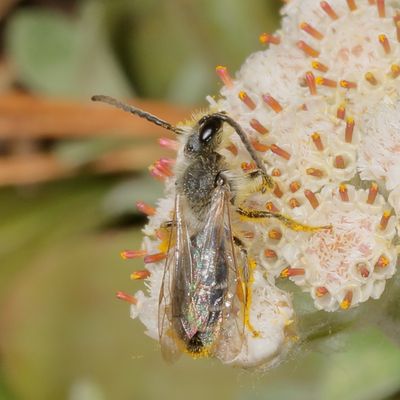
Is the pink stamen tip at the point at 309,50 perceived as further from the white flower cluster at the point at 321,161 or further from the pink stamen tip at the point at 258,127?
the pink stamen tip at the point at 258,127

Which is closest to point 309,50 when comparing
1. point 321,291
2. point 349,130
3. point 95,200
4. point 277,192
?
point 349,130

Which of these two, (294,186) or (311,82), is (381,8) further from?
(294,186)

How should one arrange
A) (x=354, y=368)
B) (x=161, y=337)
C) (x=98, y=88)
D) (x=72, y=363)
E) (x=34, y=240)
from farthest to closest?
1. (x=98, y=88)
2. (x=34, y=240)
3. (x=72, y=363)
4. (x=354, y=368)
5. (x=161, y=337)

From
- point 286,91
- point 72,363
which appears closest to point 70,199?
point 72,363

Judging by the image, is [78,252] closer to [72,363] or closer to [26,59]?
[72,363]

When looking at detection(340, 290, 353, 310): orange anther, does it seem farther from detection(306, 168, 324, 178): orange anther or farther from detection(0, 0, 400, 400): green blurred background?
detection(0, 0, 400, 400): green blurred background
